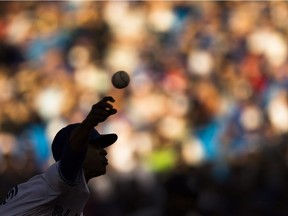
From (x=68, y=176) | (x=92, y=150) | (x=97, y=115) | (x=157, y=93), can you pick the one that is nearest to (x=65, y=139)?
(x=92, y=150)

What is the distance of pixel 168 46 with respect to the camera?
1508 cm

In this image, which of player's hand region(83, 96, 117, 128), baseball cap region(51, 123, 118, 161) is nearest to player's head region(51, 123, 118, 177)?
baseball cap region(51, 123, 118, 161)

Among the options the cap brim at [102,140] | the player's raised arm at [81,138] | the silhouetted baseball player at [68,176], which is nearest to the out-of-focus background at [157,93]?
the cap brim at [102,140]

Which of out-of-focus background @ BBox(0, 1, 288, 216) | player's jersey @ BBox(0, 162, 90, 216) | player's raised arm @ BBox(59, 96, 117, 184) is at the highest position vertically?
out-of-focus background @ BBox(0, 1, 288, 216)

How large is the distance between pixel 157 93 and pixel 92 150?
896cm

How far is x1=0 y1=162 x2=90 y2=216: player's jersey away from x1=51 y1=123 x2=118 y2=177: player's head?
109 mm

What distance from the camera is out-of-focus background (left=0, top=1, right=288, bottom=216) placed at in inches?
484

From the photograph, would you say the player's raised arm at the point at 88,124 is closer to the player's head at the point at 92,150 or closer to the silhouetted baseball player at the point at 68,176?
the silhouetted baseball player at the point at 68,176

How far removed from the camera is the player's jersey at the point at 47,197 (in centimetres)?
467

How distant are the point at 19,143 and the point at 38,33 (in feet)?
9.04

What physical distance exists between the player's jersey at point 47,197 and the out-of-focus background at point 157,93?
6.48 meters

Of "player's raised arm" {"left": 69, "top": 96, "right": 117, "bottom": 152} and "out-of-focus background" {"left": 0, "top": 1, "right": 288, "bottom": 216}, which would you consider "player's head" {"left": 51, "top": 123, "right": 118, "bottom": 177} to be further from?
"out-of-focus background" {"left": 0, "top": 1, "right": 288, "bottom": 216}

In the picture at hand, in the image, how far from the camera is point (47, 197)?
15.4ft

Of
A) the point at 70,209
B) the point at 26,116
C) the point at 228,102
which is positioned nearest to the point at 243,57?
the point at 228,102
